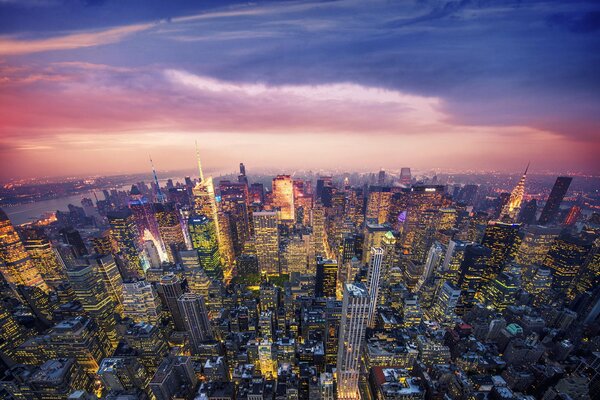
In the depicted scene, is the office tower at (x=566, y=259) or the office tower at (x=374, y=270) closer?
the office tower at (x=374, y=270)

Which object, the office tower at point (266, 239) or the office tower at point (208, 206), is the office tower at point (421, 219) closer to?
the office tower at point (266, 239)

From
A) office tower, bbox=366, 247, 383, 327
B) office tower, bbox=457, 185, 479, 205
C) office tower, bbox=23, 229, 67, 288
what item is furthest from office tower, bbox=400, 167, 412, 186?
office tower, bbox=23, 229, 67, 288

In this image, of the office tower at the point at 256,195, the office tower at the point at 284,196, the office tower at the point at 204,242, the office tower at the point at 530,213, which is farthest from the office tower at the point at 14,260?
the office tower at the point at 530,213

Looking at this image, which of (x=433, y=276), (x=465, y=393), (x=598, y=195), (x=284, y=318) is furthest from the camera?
(x=598, y=195)

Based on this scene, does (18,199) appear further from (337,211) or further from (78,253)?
(337,211)

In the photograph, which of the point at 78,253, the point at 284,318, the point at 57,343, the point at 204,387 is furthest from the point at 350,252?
the point at 78,253

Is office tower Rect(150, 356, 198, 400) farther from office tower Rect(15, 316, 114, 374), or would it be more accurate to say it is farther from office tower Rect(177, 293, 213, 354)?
office tower Rect(15, 316, 114, 374)
